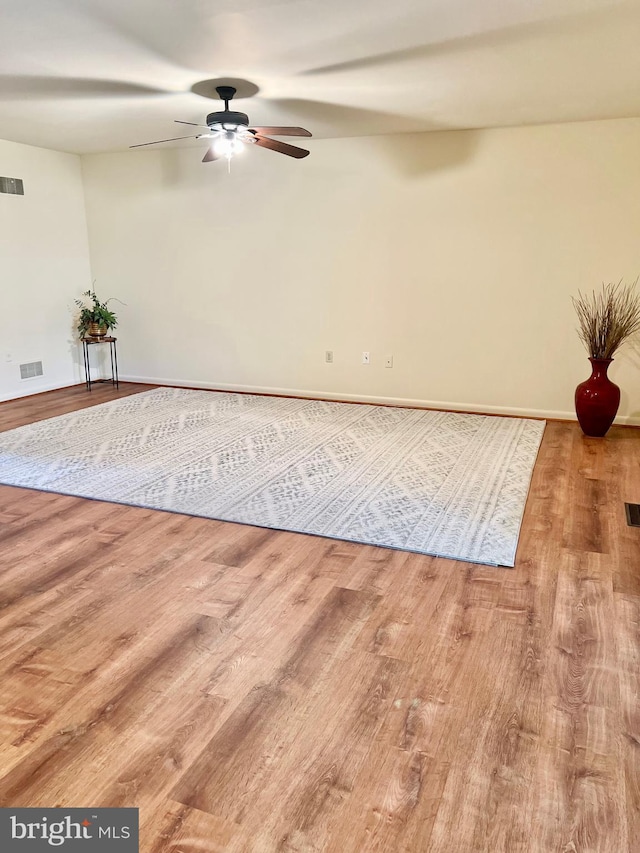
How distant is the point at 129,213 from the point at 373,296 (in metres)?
2.73

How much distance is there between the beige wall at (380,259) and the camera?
4.91 meters

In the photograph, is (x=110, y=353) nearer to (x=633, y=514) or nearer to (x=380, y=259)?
(x=380, y=259)

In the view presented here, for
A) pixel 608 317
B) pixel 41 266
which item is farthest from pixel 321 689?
pixel 41 266

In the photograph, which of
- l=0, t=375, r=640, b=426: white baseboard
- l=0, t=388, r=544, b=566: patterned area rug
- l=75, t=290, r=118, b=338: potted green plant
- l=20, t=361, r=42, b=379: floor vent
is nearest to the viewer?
l=0, t=388, r=544, b=566: patterned area rug

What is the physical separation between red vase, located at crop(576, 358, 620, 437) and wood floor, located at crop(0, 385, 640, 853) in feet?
5.96

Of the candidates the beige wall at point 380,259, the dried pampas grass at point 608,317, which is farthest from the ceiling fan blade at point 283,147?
the dried pampas grass at point 608,317

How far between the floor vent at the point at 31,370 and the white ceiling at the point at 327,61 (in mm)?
2166

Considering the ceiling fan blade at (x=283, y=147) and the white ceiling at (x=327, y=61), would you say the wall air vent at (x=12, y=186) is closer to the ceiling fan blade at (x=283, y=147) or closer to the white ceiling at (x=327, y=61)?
the white ceiling at (x=327, y=61)

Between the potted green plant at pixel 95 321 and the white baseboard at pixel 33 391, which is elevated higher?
the potted green plant at pixel 95 321

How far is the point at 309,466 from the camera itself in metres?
3.90

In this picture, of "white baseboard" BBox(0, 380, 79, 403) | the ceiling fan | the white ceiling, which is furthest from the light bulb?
"white baseboard" BBox(0, 380, 79, 403)

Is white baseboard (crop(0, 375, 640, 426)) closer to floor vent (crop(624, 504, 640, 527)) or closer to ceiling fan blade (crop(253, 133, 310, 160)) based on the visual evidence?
floor vent (crop(624, 504, 640, 527))

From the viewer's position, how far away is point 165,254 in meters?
6.26

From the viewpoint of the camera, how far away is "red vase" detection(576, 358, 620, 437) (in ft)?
14.7
